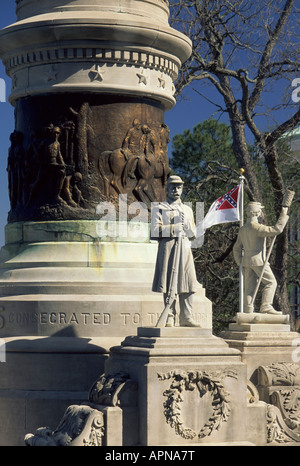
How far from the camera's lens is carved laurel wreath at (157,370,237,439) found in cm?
1216

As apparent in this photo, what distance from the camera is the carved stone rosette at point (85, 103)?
51.1 feet

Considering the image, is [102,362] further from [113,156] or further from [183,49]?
[183,49]

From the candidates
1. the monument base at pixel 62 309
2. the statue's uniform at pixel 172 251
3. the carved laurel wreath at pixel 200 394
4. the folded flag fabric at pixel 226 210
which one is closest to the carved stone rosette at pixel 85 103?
the monument base at pixel 62 309

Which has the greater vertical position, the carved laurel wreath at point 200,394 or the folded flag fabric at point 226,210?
the folded flag fabric at point 226,210

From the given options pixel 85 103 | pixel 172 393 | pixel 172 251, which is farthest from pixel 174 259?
pixel 85 103

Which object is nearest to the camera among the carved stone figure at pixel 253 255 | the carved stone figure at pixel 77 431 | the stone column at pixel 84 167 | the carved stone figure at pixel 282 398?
the carved stone figure at pixel 77 431

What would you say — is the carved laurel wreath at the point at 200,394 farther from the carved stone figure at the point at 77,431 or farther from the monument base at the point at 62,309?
the monument base at the point at 62,309

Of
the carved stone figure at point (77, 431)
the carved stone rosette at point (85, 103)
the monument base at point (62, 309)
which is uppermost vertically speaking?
the carved stone rosette at point (85, 103)

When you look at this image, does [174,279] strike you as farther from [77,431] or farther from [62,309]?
[62,309]

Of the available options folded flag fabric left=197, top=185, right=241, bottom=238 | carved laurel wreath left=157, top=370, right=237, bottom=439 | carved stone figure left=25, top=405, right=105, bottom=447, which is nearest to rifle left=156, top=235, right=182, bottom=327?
carved laurel wreath left=157, top=370, right=237, bottom=439

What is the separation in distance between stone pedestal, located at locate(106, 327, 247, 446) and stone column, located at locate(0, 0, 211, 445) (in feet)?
6.90

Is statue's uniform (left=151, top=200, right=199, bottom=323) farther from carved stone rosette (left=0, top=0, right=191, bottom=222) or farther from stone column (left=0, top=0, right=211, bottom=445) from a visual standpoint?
carved stone rosette (left=0, top=0, right=191, bottom=222)

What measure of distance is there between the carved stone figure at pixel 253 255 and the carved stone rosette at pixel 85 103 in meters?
1.62
